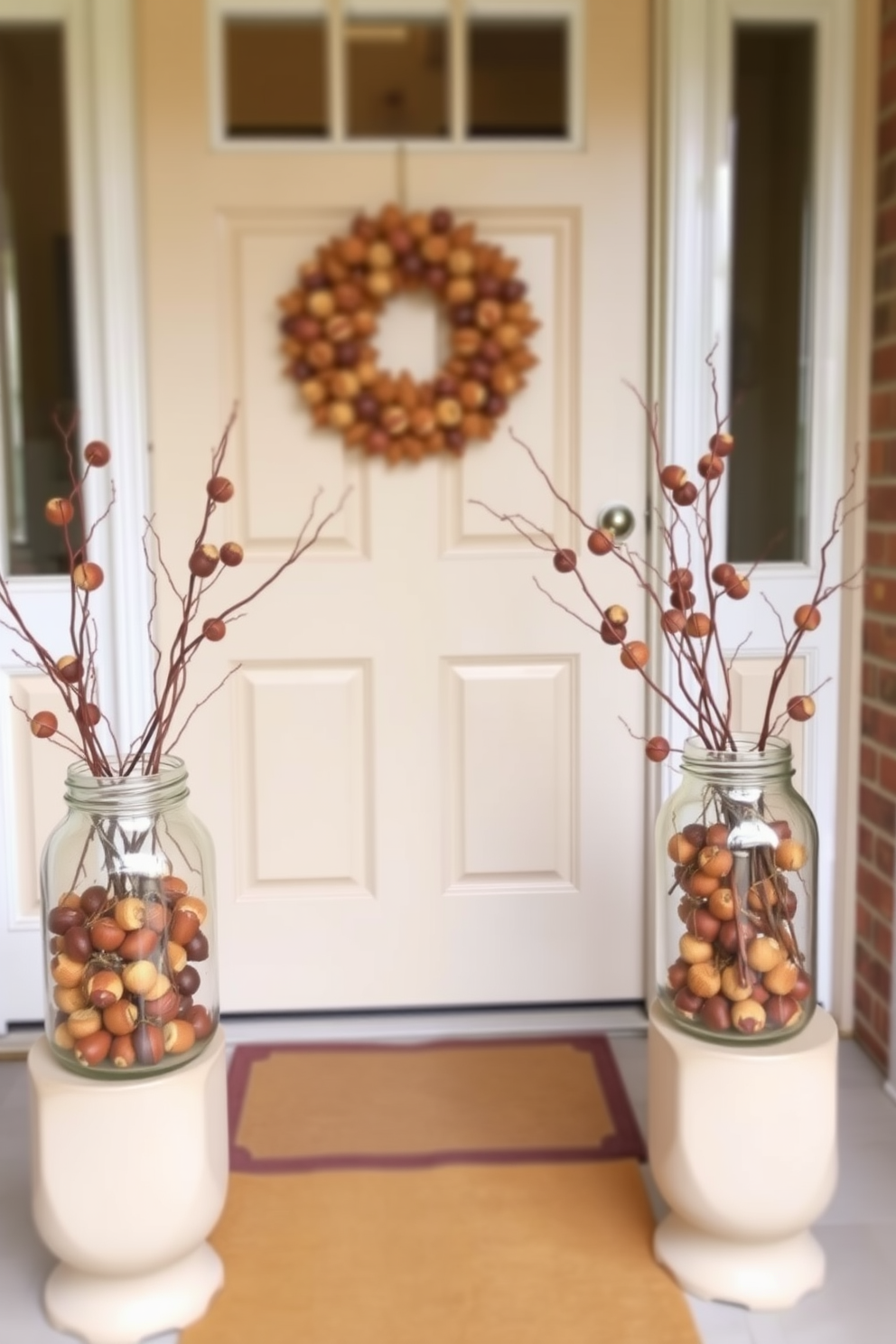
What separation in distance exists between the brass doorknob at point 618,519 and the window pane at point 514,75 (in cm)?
68

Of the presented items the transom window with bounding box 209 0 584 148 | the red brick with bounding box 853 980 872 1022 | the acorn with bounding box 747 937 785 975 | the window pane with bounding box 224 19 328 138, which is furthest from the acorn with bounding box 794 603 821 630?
the window pane with bounding box 224 19 328 138

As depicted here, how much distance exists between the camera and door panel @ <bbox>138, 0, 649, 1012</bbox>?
2.22m

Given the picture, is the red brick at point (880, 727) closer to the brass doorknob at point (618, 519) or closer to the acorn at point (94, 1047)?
the brass doorknob at point (618, 519)

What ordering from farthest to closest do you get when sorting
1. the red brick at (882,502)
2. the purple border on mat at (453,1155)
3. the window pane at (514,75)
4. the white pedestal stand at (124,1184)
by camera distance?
the window pane at (514,75), the red brick at (882,502), the purple border on mat at (453,1155), the white pedestal stand at (124,1184)

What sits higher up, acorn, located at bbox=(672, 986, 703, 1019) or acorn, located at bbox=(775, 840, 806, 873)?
acorn, located at bbox=(775, 840, 806, 873)

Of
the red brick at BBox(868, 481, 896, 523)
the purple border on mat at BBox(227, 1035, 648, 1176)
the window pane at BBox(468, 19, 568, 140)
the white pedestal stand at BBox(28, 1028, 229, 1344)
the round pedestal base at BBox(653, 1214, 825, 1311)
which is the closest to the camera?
the white pedestal stand at BBox(28, 1028, 229, 1344)

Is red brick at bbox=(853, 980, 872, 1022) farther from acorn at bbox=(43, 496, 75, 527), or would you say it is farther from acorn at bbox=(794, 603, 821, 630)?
acorn at bbox=(43, 496, 75, 527)

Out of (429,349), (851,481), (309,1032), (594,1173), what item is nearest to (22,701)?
(309,1032)

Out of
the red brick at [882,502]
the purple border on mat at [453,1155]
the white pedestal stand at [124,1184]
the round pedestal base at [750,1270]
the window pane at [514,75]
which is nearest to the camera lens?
the white pedestal stand at [124,1184]

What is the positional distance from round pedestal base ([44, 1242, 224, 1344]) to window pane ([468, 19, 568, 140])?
6.25 ft

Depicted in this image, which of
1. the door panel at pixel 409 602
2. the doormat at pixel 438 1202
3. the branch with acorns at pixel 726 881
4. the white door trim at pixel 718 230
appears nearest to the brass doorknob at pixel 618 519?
the door panel at pixel 409 602

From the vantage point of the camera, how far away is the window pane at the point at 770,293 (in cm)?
221

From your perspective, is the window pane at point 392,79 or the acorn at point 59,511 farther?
the window pane at point 392,79

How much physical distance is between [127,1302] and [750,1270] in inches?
30.8
